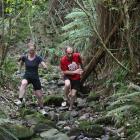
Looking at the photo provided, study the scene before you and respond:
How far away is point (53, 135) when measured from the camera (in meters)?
7.43

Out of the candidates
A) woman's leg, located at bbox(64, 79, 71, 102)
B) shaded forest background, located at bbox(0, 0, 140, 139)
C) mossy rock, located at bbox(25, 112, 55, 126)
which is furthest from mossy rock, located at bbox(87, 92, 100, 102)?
mossy rock, located at bbox(25, 112, 55, 126)

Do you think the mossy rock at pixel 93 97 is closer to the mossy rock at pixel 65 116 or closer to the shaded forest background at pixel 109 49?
the shaded forest background at pixel 109 49

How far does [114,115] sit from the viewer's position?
813 cm

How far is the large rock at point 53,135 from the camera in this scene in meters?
7.28

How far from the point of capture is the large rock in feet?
23.9

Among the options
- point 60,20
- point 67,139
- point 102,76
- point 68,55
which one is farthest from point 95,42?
point 60,20

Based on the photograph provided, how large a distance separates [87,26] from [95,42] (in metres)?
1.16

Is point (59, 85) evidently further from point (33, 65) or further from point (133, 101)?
point (133, 101)

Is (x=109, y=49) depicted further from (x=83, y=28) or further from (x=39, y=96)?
(x=83, y=28)

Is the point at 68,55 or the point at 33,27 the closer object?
the point at 68,55

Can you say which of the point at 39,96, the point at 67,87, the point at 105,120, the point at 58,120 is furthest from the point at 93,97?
the point at 105,120

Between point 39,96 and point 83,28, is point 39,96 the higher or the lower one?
the lower one

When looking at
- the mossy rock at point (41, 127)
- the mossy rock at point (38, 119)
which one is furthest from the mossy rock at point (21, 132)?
the mossy rock at point (38, 119)

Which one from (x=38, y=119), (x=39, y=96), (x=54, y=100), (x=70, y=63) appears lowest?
(x=54, y=100)
